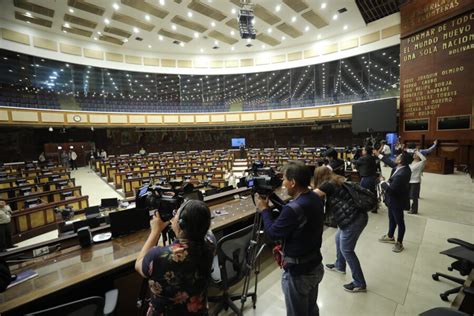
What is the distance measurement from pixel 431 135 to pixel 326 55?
8.92 meters

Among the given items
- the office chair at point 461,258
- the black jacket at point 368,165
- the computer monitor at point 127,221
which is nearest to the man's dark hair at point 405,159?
the black jacket at point 368,165

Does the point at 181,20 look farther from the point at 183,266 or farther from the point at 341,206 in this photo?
the point at 183,266

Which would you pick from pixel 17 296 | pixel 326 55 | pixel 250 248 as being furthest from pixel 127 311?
pixel 326 55

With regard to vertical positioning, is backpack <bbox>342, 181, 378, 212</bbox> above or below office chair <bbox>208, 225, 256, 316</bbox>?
above

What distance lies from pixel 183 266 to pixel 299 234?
0.73 metres

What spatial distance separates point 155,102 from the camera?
17.5 meters

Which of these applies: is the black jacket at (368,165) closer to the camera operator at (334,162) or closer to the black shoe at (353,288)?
the camera operator at (334,162)

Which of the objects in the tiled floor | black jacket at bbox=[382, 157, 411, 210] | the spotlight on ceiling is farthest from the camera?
the spotlight on ceiling

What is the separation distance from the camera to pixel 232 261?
1913 mm

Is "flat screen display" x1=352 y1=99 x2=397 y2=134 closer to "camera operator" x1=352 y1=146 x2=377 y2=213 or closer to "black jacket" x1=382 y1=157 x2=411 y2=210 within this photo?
"camera operator" x1=352 y1=146 x2=377 y2=213

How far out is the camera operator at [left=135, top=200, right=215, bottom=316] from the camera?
3.39ft

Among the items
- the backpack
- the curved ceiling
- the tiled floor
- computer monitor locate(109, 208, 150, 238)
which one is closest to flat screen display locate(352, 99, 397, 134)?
the curved ceiling

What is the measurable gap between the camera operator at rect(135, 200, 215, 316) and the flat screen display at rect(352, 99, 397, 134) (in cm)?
1305

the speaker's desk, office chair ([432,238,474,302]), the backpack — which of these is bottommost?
office chair ([432,238,474,302])
